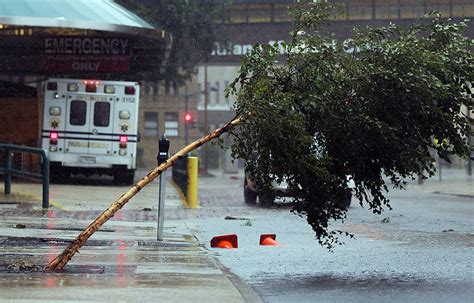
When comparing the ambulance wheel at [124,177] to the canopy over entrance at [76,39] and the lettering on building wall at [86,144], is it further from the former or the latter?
the canopy over entrance at [76,39]

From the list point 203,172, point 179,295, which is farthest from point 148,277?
point 203,172

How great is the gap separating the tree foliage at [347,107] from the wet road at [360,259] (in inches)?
31.2

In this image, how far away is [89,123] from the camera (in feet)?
93.2

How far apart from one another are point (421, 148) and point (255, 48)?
188 centimetres

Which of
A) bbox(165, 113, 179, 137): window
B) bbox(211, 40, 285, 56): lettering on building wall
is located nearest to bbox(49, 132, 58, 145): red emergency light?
bbox(211, 40, 285, 56): lettering on building wall

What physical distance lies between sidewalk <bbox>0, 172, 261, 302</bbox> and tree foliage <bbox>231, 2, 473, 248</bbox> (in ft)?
4.12

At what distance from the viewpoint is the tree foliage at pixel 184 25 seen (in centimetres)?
4522

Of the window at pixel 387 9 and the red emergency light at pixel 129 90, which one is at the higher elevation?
the window at pixel 387 9

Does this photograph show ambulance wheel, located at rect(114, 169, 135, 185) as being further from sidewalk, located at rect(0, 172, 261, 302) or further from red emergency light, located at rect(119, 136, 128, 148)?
sidewalk, located at rect(0, 172, 261, 302)

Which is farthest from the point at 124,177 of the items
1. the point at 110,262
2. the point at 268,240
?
the point at 110,262

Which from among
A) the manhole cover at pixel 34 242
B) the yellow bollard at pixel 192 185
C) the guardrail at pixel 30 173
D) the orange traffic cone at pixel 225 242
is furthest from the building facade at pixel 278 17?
the manhole cover at pixel 34 242

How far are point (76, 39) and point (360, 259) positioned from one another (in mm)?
22234

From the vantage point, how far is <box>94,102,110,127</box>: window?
2839 cm

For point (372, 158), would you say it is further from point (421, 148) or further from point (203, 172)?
point (203, 172)
